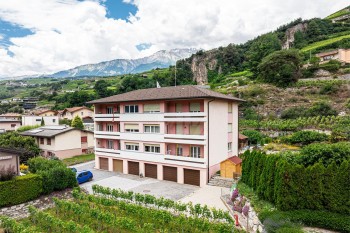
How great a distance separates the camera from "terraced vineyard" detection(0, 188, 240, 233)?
14.0 m

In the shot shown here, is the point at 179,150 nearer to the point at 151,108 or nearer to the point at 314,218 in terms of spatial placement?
the point at 151,108

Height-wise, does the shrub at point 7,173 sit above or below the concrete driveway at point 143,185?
above

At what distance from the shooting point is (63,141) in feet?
125

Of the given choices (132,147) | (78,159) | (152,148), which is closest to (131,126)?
(132,147)

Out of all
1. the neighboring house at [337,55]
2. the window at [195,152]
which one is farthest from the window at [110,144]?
the neighboring house at [337,55]

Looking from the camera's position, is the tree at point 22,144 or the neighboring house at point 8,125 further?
the neighboring house at point 8,125

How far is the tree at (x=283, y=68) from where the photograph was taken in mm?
65131

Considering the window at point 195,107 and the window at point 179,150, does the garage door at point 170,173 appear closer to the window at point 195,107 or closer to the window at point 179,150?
the window at point 179,150

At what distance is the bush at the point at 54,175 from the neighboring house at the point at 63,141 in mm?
14305

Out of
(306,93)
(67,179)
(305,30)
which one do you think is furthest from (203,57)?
(67,179)

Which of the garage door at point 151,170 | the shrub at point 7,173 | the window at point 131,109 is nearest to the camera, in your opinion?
the shrub at point 7,173

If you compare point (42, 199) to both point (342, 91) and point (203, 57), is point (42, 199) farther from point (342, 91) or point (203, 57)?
point (203, 57)

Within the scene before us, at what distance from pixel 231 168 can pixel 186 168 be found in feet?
15.0

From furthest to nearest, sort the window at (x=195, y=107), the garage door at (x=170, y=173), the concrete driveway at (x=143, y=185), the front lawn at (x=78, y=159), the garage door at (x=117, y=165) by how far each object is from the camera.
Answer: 1. the front lawn at (x=78, y=159)
2. the garage door at (x=117, y=165)
3. the garage door at (x=170, y=173)
4. the window at (x=195, y=107)
5. the concrete driveway at (x=143, y=185)
